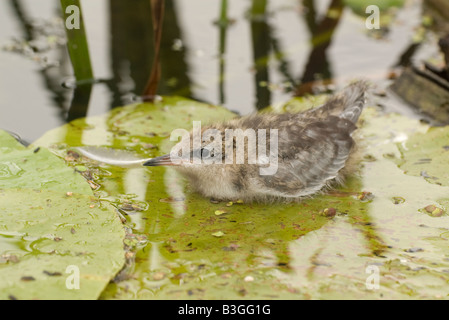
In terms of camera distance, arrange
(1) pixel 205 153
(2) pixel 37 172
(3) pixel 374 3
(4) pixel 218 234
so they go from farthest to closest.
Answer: (3) pixel 374 3
(1) pixel 205 153
(2) pixel 37 172
(4) pixel 218 234

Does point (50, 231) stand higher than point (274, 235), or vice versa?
point (50, 231)

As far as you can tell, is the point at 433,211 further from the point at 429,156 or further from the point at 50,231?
the point at 50,231

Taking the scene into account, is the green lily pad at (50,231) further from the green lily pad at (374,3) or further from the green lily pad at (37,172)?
the green lily pad at (374,3)

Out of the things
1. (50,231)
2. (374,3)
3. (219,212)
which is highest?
(374,3)

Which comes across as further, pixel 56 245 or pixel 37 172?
pixel 37 172

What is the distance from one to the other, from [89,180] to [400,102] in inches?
132

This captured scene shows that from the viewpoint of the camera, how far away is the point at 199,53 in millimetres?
7523

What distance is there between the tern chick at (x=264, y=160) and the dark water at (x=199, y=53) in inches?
62.5

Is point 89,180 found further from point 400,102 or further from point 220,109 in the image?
point 400,102

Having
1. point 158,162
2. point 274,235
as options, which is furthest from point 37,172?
point 274,235

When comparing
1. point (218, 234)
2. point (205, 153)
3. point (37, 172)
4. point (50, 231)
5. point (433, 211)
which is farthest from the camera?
point (205, 153)

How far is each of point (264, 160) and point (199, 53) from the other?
3.03m

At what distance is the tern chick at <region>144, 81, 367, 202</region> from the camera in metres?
4.79

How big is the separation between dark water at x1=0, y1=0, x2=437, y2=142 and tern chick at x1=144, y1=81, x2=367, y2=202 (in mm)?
1588
